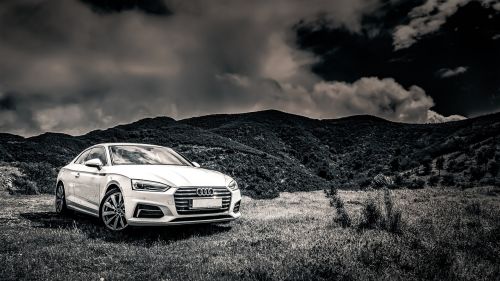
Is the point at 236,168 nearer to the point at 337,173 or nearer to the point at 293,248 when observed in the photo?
the point at 337,173

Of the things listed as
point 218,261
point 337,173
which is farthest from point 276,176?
point 218,261

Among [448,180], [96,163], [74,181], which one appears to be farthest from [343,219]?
[448,180]

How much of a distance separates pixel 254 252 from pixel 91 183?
12.2ft

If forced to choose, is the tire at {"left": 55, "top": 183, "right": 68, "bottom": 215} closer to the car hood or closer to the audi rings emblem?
the car hood

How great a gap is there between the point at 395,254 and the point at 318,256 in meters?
1.01

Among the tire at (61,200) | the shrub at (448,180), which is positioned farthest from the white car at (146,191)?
the shrub at (448,180)

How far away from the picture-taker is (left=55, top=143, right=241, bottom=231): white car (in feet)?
19.7

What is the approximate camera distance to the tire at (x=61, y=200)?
8.66 m

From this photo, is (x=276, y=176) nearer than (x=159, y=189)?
No

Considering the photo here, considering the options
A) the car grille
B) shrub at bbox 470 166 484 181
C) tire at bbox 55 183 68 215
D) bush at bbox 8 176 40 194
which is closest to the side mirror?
the car grille

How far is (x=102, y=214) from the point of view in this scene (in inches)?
261

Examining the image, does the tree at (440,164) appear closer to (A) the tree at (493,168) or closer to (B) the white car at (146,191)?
(A) the tree at (493,168)

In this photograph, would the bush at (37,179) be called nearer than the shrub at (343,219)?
No

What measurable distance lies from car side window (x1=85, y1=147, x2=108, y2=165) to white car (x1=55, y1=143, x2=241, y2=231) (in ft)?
0.07
